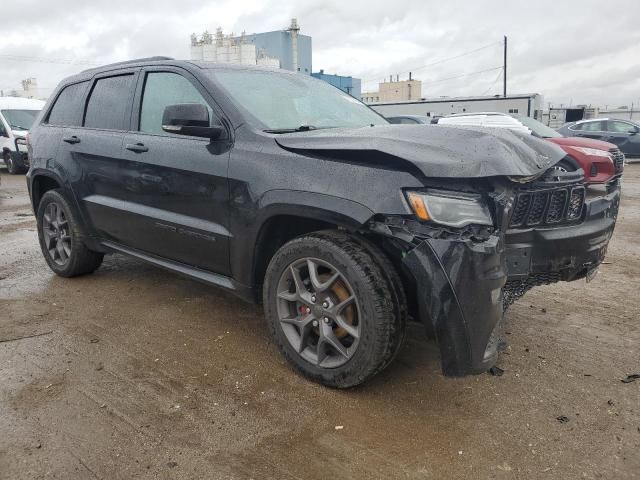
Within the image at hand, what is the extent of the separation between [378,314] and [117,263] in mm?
3699

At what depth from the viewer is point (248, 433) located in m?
2.50

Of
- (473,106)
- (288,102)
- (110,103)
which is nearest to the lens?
(288,102)

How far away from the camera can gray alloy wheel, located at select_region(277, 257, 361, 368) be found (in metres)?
2.75

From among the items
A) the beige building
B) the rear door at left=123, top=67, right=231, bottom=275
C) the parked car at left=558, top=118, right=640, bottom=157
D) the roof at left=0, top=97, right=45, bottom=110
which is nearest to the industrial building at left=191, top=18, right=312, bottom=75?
the beige building

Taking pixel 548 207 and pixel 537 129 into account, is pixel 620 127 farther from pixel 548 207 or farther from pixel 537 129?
pixel 548 207

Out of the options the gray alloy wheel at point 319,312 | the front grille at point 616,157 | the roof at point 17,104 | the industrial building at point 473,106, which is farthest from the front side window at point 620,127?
the roof at point 17,104

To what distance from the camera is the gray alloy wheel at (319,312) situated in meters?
2.75

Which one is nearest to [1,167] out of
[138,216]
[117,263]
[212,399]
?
[117,263]

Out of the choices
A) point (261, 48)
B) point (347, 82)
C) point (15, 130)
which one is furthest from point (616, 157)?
point (347, 82)

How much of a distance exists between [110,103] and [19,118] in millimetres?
12976

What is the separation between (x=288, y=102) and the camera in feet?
11.7

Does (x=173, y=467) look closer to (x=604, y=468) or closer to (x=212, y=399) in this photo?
(x=212, y=399)

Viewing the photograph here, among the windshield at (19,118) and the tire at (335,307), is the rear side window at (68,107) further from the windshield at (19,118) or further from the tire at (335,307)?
the windshield at (19,118)

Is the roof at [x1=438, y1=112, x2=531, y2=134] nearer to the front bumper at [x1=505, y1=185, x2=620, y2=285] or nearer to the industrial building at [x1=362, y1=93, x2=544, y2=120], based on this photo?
the front bumper at [x1=505, y1=185, x2=620, y2=285]
